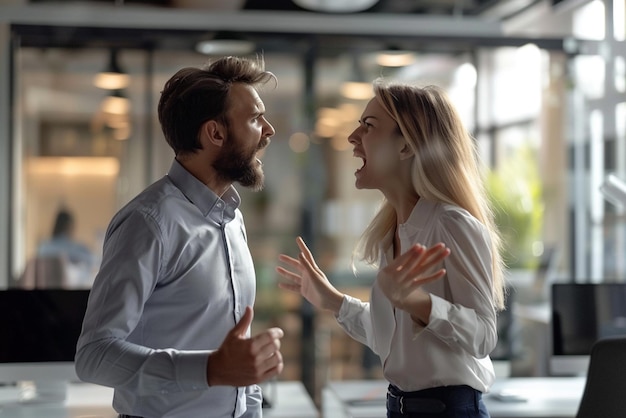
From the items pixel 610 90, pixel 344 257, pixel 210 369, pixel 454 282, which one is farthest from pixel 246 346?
pixel 610 90

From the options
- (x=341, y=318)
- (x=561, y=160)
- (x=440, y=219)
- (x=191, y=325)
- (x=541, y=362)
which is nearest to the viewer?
(x=191, y=325)

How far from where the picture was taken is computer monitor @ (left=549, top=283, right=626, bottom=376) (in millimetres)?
4152

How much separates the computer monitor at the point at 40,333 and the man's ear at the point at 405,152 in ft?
6.15

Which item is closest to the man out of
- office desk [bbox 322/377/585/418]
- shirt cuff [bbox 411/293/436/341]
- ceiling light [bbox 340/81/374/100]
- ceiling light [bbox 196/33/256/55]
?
shirt cuff [bbox 411/293/436/341]

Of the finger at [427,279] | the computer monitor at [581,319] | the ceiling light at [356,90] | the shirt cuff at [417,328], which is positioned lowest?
the computer monitor at [581,319]

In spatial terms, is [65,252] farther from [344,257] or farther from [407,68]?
[407,68]

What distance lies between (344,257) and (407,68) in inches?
63.0

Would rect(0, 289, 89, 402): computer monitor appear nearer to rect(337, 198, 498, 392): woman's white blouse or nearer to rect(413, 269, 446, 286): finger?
rect(337, 198, 498, 392): woman's white blouse

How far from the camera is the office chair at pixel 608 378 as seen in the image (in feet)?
8.27

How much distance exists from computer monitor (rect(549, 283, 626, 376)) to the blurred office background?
70.3 inches

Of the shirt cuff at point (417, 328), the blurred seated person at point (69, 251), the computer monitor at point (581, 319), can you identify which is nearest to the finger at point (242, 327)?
the shirt cuff at point (417, 328)

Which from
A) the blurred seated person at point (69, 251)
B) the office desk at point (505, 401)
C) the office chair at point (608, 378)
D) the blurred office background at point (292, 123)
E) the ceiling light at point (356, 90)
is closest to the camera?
the office chair at point (608, 378)

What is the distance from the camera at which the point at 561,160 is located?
784 centimetres

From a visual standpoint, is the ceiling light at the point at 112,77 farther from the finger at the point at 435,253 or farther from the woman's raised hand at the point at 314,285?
the finger at the point at 435,253
